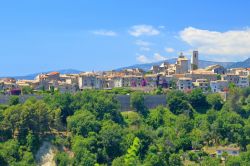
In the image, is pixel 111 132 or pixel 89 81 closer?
pixel 111 132

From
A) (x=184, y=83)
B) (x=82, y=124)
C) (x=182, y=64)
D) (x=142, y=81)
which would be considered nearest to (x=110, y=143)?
(x=82, y=124)

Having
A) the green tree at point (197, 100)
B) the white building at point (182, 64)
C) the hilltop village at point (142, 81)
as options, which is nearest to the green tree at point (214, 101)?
the green tree at point (197, 100)

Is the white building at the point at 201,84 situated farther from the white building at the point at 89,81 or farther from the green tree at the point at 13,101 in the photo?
the green tree at the point at 13,101

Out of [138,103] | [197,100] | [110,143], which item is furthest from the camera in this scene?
[197,100]

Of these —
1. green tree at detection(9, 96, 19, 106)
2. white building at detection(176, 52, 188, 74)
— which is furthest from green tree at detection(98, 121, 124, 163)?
white building at detection(176, 52, 188, 74)

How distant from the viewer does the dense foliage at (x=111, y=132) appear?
3400 cm

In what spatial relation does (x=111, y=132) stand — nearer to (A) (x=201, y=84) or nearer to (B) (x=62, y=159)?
(B) (x=62, y=159)

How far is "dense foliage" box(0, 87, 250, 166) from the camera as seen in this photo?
3400 cm

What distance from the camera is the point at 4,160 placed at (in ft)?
107

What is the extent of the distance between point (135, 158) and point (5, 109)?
9.95 metres

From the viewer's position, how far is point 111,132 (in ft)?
118

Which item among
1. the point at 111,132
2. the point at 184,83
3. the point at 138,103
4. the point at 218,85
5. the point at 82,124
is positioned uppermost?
the point at 184,83

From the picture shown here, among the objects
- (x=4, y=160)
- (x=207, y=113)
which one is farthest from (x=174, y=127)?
(x=4, y=160)

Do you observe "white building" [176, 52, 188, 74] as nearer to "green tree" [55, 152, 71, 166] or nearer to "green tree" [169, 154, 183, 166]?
"green tree" [169, 154, 183, 166]
